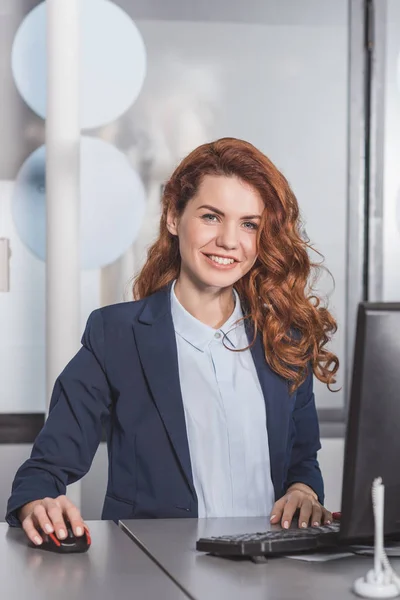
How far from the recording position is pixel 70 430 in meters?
2.04

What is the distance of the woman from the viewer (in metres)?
2.10

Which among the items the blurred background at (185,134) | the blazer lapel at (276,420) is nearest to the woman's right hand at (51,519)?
the blazer lapel at (276,420)

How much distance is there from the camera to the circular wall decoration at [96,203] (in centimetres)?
337

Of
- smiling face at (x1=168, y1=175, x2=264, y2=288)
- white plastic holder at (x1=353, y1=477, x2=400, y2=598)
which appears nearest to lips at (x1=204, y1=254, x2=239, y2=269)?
smiling face at (x1=168, y1=175, x2=264, y2=288)

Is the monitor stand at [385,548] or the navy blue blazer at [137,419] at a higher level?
the navy blue blazer at [137,419]

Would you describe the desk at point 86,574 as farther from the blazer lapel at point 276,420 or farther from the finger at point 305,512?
the blazer lapel at point 276,420

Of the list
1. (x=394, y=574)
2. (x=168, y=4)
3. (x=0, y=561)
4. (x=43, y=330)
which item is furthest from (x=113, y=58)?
(x=394, y=574)

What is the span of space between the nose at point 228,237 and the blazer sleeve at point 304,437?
39 cm

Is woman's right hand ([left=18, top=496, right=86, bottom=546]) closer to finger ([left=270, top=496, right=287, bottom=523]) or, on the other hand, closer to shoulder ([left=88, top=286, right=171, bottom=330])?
finger ([left=270, top=496, right=287, bottom=523])

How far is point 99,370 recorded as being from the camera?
216cm

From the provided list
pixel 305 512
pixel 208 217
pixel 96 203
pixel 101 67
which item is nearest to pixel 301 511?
pixel 305 512

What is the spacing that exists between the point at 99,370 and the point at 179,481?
320 millimetres

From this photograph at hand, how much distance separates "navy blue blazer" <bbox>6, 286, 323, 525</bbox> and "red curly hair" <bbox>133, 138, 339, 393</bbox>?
0.20ft

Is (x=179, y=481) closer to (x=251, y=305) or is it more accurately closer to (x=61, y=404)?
(x=61, y=404)
